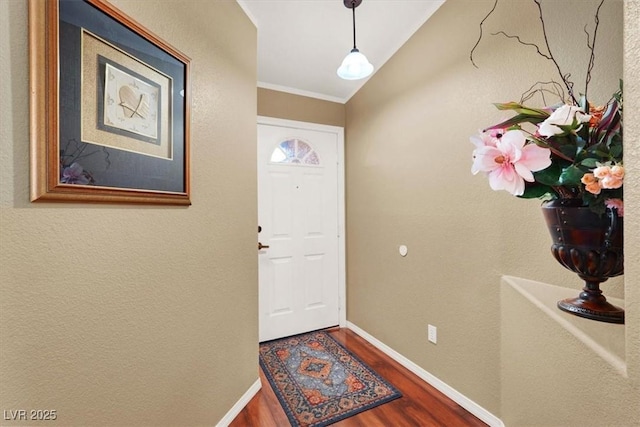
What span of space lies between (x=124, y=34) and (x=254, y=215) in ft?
3.75

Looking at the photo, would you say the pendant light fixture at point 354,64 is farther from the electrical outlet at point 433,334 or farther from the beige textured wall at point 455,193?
the electrical outlet at point 433,334

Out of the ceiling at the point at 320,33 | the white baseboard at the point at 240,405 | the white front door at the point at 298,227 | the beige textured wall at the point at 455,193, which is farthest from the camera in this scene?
the white front door at the point at 298,227

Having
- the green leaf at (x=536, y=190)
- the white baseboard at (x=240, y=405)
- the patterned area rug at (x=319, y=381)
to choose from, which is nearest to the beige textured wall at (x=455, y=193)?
the patterned area rug at (x=319, y=381)

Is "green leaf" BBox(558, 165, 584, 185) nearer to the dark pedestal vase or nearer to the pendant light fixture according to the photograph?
the dark pedestal vase

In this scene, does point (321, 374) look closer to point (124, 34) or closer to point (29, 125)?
point (29, 125)

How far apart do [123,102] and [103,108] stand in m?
0.08

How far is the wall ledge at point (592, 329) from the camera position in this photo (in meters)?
0.67

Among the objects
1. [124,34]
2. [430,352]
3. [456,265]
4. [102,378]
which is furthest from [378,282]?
[124,34]

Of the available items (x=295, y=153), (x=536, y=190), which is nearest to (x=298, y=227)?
(x=295, y=153)

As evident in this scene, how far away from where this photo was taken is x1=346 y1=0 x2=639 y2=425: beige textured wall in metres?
1.23

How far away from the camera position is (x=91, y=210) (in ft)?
2.89

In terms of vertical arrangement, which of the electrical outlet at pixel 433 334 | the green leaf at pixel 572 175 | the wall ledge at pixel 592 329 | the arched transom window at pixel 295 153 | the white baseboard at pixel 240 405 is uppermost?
the arched transom window at pixel 295 153

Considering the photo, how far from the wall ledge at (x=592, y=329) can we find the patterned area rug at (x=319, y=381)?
1207 mm

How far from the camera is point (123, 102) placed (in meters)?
0.95
